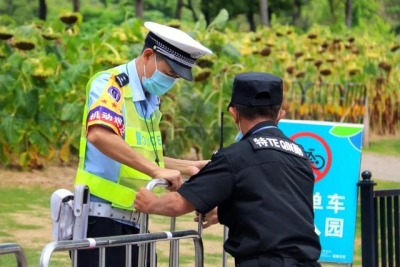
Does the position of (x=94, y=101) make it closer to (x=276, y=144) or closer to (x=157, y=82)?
(x=157, y=82)

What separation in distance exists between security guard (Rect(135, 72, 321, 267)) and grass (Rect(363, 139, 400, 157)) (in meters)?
15.6

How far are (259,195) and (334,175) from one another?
3.13 metres

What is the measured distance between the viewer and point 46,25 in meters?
13.9

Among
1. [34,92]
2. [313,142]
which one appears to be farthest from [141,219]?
[34,92]

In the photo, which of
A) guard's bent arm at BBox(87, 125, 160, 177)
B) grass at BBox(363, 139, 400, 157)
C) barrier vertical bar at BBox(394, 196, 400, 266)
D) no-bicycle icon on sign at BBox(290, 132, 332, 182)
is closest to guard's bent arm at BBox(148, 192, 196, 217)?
guard's bent arm at BBox(87, 125, 160, 177)

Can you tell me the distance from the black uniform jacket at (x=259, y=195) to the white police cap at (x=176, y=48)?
2.44 feet

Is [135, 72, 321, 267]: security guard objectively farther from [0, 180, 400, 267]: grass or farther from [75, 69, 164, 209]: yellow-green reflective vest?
[0, 180, 400, 267]: grass

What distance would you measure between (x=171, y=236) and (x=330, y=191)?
2818 mm

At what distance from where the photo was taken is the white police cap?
16.3 ft

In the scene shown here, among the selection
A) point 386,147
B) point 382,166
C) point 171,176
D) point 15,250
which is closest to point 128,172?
point 171,176

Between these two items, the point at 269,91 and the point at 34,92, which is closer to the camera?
the point at 269,91

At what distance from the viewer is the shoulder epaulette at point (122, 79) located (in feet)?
16.5

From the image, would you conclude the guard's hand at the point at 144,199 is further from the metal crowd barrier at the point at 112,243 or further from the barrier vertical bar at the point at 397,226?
the barrier vertical bar at the point at 397,226

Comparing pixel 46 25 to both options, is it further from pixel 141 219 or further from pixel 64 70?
pixel 141 219
